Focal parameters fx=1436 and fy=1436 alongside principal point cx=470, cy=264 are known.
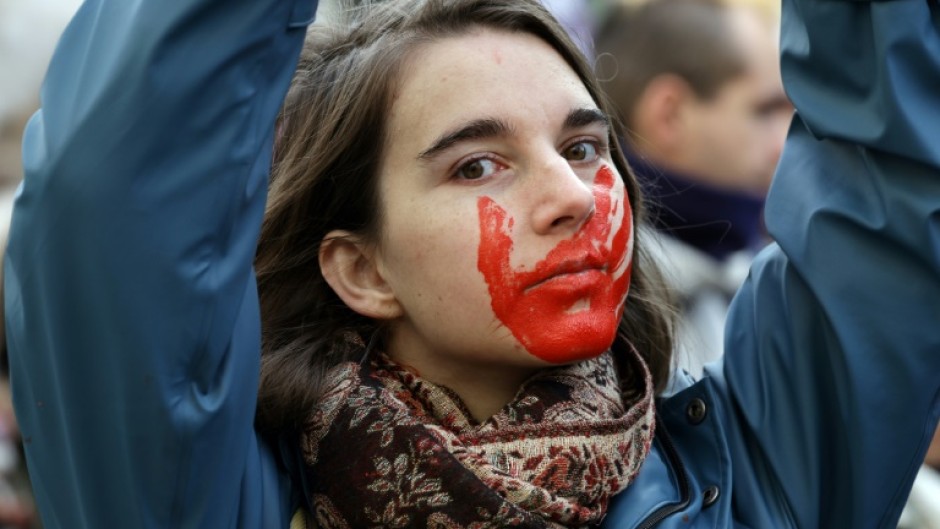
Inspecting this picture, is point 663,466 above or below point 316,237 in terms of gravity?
below

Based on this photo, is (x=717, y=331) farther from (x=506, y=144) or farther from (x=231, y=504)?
(x=231, y=504)

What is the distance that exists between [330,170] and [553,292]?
501mm

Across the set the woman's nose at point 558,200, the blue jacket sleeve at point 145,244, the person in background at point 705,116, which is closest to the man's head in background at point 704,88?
the person in background at point 705,116

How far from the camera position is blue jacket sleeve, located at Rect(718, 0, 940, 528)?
2.29 meters

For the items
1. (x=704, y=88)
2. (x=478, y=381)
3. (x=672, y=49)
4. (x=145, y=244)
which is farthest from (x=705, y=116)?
(x=145, y=244)

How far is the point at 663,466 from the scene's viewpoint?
8.23ft

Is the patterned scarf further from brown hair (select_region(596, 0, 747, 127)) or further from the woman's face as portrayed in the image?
brown hair (select_region(596, 0, 747, 127))

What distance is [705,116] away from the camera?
4.88 meters

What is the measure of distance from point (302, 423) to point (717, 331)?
2214 mm

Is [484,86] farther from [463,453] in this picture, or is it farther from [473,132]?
[463,453]

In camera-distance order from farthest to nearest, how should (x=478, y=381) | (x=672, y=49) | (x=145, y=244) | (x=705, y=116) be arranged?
(x=672, y=49) → (x=705, y=116) → (x=478, y=381) → (x=145, y=244)

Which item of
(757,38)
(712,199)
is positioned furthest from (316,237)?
(757,38)

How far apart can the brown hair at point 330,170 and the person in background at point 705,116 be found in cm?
190

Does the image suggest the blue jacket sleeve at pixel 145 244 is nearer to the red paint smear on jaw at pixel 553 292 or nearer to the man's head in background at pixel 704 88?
the red paint smear on jaw at pixel 553 292
